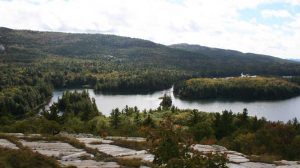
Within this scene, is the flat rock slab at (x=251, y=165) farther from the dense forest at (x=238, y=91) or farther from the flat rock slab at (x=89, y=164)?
the dense forest at (x=238, y=91)

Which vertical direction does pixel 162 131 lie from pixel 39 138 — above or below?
above

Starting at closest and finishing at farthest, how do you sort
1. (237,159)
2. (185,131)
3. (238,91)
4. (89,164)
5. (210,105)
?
(185,131)
(89,164)
(237,159)
(210,105)
(238,91)

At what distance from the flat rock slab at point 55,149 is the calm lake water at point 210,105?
362ft

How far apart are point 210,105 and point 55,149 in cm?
14285

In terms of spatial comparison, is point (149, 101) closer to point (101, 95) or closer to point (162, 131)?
point (101, 95)

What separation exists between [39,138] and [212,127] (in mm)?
57786

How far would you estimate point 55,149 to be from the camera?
21.4 metres

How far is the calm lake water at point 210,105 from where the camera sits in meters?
137

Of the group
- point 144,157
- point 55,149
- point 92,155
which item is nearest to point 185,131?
point 144,157

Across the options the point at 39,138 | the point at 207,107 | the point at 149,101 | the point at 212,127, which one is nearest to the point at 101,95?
the point at 149,101

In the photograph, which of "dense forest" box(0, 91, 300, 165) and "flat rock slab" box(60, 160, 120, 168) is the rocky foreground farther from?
"dense forest" box(0, 91, 300, 165)

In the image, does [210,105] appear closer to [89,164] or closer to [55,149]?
[55,149]

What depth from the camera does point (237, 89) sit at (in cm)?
19075

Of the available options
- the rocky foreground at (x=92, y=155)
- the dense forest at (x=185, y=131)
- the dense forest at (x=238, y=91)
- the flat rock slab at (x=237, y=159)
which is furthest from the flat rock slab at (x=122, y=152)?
the dense forest at (x=238, y=91)
